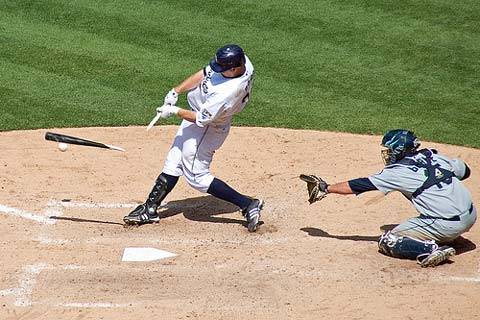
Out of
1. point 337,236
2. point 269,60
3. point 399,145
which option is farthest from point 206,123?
point 269,60

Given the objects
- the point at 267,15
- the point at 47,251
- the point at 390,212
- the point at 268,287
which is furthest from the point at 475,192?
the point at 267,15

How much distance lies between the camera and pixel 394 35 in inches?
513

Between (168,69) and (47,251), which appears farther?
(168,69)

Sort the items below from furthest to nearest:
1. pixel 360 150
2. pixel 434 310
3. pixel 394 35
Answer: pixel 394 35 < pixel 360 150 < pixel 434 310

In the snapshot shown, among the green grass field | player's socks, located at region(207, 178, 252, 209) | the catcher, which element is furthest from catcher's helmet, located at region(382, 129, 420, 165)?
the green grass field

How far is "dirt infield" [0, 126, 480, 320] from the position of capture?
6613 mm

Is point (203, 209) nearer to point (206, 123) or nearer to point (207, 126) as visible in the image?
point (207, 126)

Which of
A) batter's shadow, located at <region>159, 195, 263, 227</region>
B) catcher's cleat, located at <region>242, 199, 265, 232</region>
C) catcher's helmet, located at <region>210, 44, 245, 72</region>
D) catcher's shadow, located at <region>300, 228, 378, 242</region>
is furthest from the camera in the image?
batter's shadow, located at <region>159, 195, 263, 227</region>

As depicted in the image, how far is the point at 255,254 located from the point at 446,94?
16.2 feet

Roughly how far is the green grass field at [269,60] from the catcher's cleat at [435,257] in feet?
10.1

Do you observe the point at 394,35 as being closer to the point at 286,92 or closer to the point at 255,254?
the point at 286,92

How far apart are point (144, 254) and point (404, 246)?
2.11m

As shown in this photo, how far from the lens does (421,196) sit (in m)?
7.30

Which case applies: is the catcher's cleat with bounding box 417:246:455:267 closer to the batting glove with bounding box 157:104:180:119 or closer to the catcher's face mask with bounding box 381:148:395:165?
the catcher's face mask with bounding box 381:148:395:165
